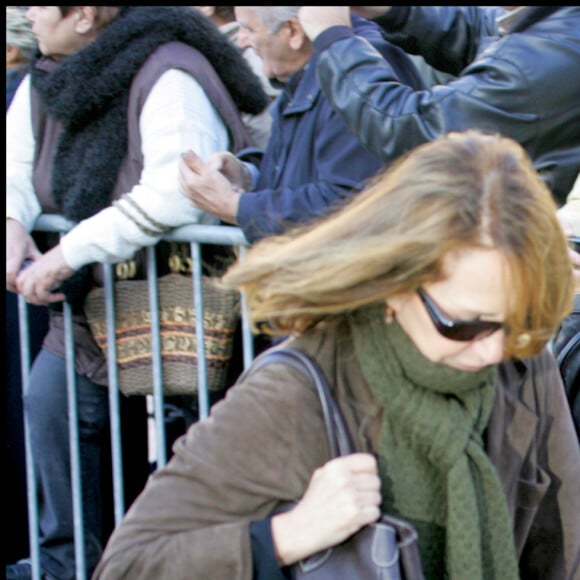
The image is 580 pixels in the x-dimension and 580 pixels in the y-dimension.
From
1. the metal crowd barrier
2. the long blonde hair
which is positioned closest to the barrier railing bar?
the metal crowd barrier

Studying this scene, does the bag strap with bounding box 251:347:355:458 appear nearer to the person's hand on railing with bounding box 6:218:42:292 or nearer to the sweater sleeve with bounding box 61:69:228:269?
the sweater sleeve with bounding box 61:69:228:269

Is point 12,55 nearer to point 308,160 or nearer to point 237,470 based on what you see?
point 308,160

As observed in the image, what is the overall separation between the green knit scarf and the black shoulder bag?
0.09 meters

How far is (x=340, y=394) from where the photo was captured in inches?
77.9

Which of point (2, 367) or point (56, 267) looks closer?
point (56, 267)

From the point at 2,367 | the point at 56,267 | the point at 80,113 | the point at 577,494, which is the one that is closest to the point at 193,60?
the point at 80,113

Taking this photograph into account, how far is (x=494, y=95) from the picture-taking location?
109 inches

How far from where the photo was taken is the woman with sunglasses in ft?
6.18

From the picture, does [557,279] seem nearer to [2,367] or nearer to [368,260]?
[368,260]

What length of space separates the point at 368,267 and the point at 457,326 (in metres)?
0.18

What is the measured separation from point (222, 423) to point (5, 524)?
216 cm

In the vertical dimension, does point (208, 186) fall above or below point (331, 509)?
above

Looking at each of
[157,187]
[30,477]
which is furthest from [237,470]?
[30,477]

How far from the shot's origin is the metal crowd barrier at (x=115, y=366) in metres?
3.19
